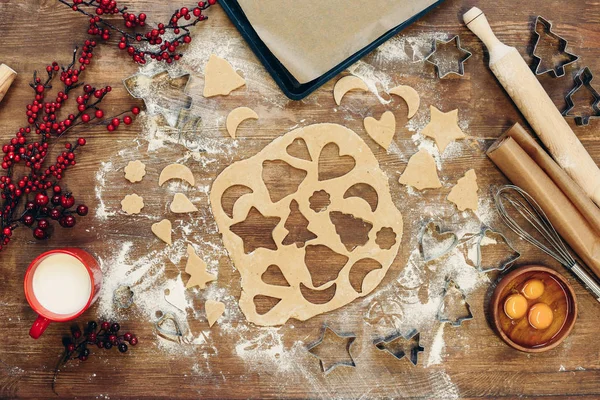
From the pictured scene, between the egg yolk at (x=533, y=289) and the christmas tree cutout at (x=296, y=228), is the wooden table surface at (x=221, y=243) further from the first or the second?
the christmas tree cutout at (x=296, y=228)

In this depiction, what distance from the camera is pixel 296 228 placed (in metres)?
1.39

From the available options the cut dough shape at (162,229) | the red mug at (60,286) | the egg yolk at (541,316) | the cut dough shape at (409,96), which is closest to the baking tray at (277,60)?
the cut dough shape at (409,96)

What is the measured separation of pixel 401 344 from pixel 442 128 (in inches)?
25.2

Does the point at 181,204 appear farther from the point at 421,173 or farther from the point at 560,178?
the point at 560,178

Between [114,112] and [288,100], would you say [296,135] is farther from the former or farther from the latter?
Result: [114,112]

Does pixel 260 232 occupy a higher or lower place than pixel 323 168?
lower

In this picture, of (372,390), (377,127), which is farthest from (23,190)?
(372,390)

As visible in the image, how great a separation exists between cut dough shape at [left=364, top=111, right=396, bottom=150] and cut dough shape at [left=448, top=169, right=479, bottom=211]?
25 centimetres

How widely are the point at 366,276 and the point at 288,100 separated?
22.0 inches

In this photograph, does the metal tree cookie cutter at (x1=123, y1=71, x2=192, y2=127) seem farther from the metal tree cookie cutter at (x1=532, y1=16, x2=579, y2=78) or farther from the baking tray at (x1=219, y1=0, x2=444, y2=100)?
the metal tree cookie cutter at (x1=532, y1=16, x2=579, y2=78)

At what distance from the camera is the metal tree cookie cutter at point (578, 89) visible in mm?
1374

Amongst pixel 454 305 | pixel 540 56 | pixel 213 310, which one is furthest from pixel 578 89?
pixel 213 310

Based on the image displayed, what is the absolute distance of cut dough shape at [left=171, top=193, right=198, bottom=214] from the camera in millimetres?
1378

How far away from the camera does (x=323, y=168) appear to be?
55.1 inches
